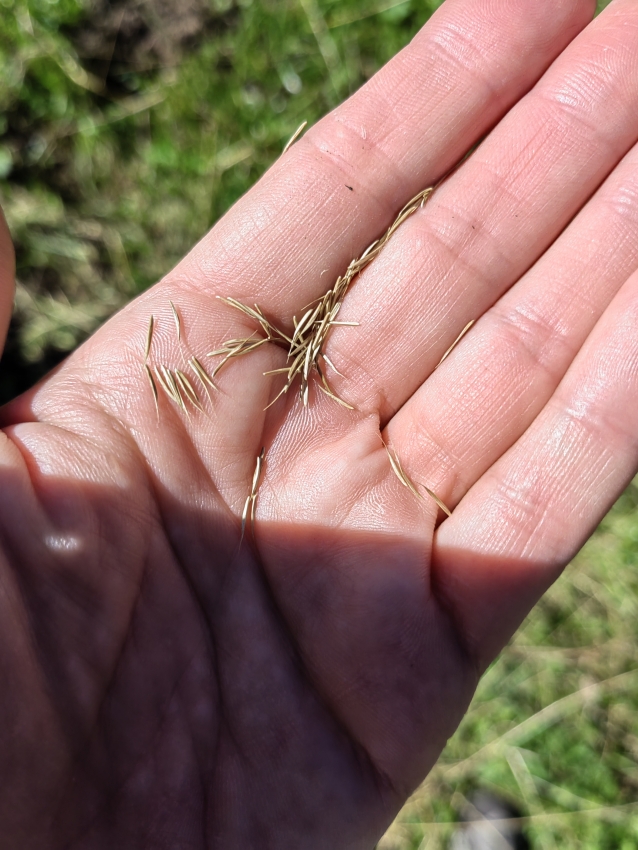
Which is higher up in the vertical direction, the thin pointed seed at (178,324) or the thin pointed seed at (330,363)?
the thin pointed seed at (178,324)

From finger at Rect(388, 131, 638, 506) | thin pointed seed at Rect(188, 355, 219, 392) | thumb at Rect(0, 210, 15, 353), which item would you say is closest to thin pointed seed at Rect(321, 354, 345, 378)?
finger at Rect(388, 131, 638, 506)

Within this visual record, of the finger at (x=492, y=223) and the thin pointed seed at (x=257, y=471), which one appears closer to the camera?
the thin pointed seed at (x=257, y=471)

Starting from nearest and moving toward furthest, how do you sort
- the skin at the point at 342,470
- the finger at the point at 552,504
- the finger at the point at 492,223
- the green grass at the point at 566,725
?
the skin at the point at 342,470 < the finger at the point at 552,504 < the finger at the point at 492,223 < the green grass at the point at 566,725

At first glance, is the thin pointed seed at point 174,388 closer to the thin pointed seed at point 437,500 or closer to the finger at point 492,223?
the finger at point 492,223

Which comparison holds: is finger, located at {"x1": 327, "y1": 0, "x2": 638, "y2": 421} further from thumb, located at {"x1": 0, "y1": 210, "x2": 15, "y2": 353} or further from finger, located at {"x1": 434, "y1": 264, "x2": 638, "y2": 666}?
thumb, located at {"x1": 0, "y1": 210, "x2": 15, "y2": 353}

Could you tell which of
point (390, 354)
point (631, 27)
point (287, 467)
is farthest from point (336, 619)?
point (631, 27)

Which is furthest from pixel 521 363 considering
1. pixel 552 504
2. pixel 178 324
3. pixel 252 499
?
pixel 178 324

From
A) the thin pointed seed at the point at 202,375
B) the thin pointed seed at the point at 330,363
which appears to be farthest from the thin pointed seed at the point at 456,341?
the thin pointed seed at the point at 202,375
